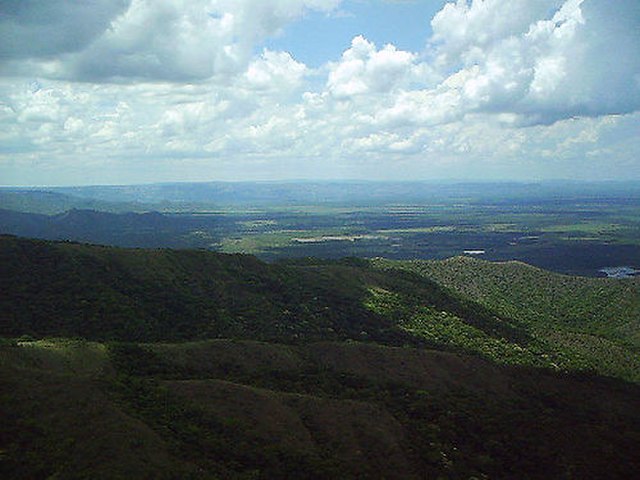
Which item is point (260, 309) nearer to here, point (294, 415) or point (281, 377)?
point (281, 377)

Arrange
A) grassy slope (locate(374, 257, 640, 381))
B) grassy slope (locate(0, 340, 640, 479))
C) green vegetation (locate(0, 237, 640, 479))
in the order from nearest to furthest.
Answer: grassy slope (locate(0, 340, 640, 479)) < green vegetation (locate(0, 237, 640, 479)) < grassy slope (locate(374, 257, 640, 381))

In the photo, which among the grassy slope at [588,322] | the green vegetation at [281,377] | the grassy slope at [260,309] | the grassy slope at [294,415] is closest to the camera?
the grassy slope at [294,415]

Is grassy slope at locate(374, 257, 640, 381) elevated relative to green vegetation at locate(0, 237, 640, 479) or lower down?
lower down

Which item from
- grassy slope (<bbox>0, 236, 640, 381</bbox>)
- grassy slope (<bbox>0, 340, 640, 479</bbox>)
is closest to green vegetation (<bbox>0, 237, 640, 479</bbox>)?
grassy slope (<bbox>0, 340, 640, 479</bbox>)

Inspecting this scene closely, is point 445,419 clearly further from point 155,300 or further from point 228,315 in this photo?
point 155,300

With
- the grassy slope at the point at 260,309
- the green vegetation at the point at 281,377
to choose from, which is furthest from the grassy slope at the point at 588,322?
the green vegetation at the point at 281,377

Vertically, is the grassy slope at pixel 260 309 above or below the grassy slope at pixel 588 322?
above

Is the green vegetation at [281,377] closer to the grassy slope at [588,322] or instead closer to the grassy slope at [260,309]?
the grassy slope at [260,309]

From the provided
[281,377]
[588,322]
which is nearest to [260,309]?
[281,377]

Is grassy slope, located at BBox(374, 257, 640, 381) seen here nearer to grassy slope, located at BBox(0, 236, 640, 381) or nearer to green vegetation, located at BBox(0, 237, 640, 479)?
grassy slope, located at BBox(0, 236, 640, 381)
